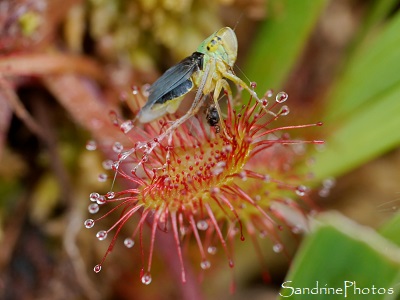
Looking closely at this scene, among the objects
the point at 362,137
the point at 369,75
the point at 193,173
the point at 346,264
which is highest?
the point at 369,75

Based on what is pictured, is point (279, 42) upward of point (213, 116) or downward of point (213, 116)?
upward

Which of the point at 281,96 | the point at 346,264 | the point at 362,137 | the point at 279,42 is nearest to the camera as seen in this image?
the point at 346,264

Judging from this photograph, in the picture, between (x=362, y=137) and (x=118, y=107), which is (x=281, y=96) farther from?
(x=118, y=107)

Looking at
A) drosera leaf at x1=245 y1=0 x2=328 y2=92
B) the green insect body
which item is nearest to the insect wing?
the green insect body

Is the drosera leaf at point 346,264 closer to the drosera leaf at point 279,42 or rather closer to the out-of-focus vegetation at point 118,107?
the out-of-focus vegetation at point 118,107

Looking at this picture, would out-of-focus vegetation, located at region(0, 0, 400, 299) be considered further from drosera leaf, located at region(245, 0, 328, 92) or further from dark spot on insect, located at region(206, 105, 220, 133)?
dark spot on insect, located at region(206, 105, 220, 133)

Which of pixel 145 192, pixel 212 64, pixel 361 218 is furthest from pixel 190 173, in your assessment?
pixel 361 218

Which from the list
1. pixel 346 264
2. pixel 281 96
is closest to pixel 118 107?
pixel 281 96
